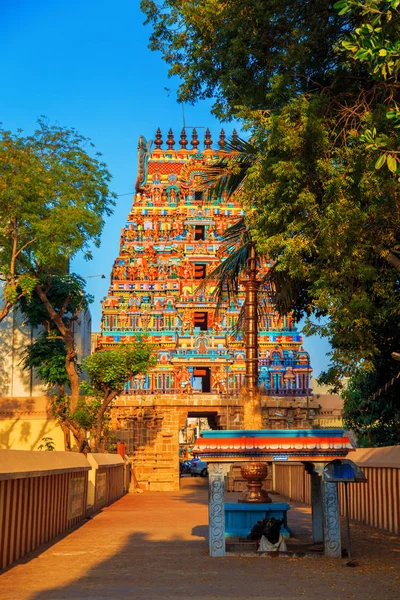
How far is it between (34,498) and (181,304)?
89.7 ft

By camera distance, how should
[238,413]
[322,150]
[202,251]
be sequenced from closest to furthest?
[322,150]
[238,413]
[202,251]

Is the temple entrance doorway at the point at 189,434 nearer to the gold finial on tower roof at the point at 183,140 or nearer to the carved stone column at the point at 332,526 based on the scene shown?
the gold finial on tower roof at the point at 183,140

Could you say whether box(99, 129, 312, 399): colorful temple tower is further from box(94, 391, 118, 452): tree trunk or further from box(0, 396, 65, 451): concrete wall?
box(94, 391, 118, 452): tree trunk

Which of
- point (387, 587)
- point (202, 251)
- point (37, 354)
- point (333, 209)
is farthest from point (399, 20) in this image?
point (202, 251)

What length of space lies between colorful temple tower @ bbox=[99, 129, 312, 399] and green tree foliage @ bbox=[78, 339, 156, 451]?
9.11 m

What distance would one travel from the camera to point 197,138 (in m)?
45.7

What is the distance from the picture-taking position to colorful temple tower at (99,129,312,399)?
37562 millimetres

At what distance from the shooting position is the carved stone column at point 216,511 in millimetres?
11219

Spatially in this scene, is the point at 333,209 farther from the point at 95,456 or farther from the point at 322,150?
the point at 95,456

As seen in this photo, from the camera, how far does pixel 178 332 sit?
126 feet

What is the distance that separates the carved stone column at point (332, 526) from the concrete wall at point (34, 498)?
400cm

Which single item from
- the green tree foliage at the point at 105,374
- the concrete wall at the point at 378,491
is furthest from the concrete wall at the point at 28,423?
the concrete wall at the point at 378,491

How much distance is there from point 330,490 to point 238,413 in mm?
24401

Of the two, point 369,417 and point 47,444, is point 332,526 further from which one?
point 47,444
